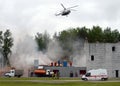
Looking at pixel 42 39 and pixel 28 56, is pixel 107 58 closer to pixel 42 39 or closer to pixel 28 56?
pixel 28 56

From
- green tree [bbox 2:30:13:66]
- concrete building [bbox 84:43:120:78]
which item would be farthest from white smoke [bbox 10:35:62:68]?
concrete building [bbox 84:43:120:78]

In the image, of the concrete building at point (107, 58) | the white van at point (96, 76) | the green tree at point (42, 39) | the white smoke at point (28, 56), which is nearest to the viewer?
the white van at point (96, 76)

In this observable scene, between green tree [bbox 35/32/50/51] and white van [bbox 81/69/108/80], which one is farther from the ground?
green tree [bbox 35/32/50/51]

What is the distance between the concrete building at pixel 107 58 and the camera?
11175 centimetres

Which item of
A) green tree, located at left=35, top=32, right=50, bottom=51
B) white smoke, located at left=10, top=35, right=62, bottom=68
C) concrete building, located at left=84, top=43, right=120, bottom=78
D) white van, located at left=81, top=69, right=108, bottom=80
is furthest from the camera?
green tree, located at left=35, top=32, right=50, bottom=51

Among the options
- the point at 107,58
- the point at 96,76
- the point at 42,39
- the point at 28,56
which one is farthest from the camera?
the point at 42,39

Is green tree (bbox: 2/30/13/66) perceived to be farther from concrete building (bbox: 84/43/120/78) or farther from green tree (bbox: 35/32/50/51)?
concrete building (bbox: 84/43/120/78)

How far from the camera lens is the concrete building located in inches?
4400

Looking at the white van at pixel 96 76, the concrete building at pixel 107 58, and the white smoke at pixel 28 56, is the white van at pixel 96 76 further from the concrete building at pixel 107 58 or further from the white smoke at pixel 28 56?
the white smoke at pixel 28 56

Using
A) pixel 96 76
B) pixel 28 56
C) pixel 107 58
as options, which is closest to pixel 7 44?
pixel 28 56

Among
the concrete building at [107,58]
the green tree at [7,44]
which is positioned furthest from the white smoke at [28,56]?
the concrete building at [107,58]

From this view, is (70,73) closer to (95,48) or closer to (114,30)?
(95,48)

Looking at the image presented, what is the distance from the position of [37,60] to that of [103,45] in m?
34.1

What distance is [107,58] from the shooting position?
112250 mm
